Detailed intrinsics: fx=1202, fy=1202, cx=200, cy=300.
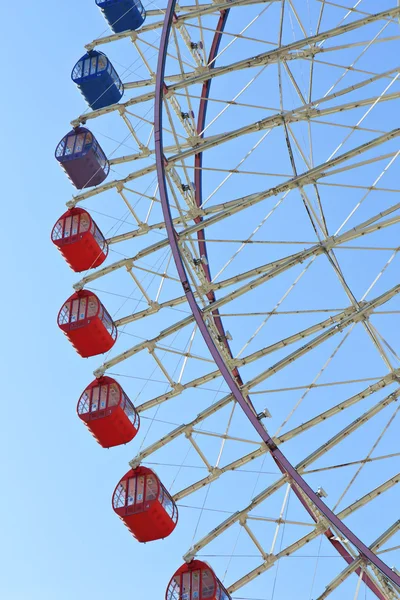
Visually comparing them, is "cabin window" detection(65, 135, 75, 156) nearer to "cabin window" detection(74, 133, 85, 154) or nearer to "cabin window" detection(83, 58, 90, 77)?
"cabin window" detection(74, 133, 85, 154)

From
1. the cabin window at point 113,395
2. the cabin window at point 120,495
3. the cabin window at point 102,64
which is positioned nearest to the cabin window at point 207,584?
the cabin window at point 120,495

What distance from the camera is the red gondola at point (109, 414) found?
2552cm

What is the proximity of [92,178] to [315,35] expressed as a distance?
25.0ft

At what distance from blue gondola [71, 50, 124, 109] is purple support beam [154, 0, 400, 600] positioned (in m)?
5.88

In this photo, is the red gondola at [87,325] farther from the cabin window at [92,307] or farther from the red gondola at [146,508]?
the red gondola at [146,508]

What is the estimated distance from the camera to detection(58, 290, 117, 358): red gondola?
2634 cm

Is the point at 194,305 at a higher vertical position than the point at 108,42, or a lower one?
lower

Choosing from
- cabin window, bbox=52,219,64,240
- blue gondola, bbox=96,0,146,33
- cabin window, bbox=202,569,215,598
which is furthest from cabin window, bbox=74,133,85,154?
cabin window, bbox=202,569,215,598

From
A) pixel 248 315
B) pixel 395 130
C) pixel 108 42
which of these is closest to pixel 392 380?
pixel 248 315

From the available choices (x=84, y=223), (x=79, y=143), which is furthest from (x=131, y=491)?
(x=79, y=143)

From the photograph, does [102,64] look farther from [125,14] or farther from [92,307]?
[92,307]

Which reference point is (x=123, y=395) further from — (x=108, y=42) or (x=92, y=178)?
(x=108, y=42)

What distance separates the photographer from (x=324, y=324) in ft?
69.8

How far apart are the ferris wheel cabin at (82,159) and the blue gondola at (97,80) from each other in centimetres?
93
